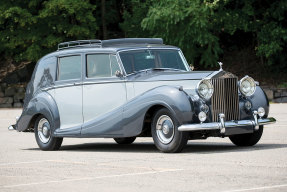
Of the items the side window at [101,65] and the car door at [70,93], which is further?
the car door at [70,93]

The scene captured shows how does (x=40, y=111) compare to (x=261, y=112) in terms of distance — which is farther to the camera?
(x=40, y=111)

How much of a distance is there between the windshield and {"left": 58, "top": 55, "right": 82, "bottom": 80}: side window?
1125 mm

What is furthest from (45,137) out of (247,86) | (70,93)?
(247,86)

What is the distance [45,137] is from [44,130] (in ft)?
0.48

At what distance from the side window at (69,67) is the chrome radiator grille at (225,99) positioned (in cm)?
306

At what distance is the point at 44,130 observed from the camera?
14633 millimetres

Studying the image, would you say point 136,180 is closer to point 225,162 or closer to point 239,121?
point 225,162

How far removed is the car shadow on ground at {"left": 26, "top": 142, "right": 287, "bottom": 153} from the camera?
12.9 m

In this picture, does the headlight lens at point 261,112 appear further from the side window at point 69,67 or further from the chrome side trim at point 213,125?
the side window at point 69,67

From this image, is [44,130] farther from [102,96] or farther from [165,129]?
[165,129]

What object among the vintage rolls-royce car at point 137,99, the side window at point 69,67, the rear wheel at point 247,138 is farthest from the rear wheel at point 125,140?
the rear wheel at point 247,138

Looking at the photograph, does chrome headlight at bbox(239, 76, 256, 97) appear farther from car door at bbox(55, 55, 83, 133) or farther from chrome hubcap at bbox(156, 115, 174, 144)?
car door at bbox(55, 55, 83, 133)

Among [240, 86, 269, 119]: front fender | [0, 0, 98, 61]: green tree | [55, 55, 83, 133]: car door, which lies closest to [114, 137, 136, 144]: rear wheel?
[55, 55, 83, 133]: car door

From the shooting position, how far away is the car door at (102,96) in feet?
43.4
